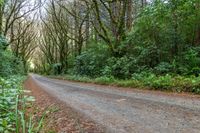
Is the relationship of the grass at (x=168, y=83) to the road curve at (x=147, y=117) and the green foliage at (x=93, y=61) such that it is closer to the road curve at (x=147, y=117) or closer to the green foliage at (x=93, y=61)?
the road curve at (x=147, y=117)

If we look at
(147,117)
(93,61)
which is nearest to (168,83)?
(147,117)

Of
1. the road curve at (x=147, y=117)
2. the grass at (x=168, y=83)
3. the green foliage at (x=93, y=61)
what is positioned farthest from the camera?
the green foliage at (x=93, y=61)

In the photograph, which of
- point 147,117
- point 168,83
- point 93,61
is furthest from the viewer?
point 93,61

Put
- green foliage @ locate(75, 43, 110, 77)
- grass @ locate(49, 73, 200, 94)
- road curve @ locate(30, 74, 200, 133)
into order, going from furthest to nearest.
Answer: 1. green foliage @ locate(75, 43, 110, 77)
2. grass @ locate(49, 73, 200, 94)
3. road curve @ locate(30, 74, 200, 133)

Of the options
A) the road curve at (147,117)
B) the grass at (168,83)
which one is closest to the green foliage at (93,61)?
the grass at (168,83)

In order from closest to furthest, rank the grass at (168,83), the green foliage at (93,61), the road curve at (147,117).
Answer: the road curve at (147,117), the grass at (168,83), the green foliage at (93,61)

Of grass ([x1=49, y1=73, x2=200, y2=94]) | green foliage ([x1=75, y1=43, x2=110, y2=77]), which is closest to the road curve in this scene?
grass ([x1=49, y1=73, x2=200, y2=94])

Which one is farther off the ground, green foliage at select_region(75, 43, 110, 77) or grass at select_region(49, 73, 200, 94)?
green foliage at select_region(75, 43, 110, 77)

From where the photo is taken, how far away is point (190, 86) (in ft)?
33.0

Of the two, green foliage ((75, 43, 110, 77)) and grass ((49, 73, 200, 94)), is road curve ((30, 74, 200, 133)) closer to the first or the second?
grass ((49, 73, 200, 94))

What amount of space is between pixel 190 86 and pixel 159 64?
4.73 m

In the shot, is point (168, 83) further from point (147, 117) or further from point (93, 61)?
point (93, 61)

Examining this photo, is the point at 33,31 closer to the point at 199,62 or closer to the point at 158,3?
the point at 158,3

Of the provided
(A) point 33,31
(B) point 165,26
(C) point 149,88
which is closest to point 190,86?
(C) point 149,88
